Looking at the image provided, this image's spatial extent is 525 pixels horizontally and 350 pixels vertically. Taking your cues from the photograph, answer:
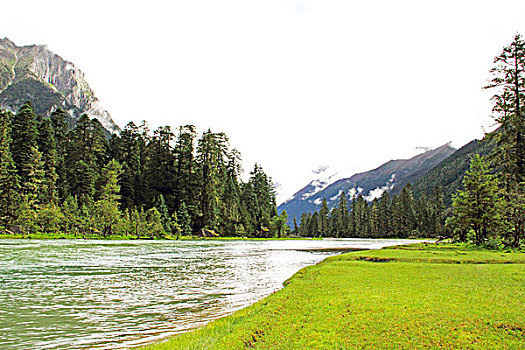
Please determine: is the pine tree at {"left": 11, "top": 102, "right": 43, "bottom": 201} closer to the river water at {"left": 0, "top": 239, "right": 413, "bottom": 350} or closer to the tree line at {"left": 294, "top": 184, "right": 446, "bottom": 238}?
the river water at {"left": 0, "top": 239, "right": 413, "bottom": 350}

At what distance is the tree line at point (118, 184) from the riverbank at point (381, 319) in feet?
222

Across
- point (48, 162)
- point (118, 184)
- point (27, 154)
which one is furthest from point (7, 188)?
point (118, 184)

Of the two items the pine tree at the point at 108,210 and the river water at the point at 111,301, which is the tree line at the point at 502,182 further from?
the pine tree at the point at 108,210

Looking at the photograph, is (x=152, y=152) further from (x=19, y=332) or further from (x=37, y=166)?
(x=19, y=332)

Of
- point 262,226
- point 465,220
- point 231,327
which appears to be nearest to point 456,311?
point 231,327

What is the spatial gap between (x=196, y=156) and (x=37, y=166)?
42.8m

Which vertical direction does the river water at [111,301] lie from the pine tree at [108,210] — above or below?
below

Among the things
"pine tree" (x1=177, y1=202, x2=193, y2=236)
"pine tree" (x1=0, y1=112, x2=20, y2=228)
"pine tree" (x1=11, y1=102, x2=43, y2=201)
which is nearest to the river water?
"pine tree" (x1=0, y1=112, x2=20, y2=228)

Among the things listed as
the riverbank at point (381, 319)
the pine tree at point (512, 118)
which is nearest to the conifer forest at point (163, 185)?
the pine tree at point (512, 118)

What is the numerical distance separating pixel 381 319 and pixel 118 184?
93245mm

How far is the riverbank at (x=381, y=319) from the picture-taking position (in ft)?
26.3

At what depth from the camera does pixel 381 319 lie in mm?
9500

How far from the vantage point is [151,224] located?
79.4m

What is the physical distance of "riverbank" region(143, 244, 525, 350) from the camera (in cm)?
802
